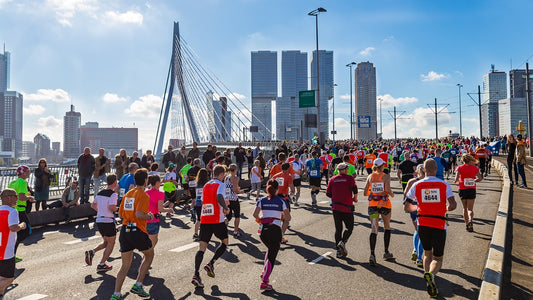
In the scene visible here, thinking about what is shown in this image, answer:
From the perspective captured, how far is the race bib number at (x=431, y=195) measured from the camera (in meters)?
5.67

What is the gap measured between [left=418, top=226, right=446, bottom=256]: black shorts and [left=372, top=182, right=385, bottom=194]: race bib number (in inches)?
62.6

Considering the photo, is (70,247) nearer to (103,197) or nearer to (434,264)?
(103,197)

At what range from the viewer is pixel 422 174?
7.95 meters

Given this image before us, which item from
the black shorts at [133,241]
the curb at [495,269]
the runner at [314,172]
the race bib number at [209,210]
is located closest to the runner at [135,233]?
the black shorts at [133,241]

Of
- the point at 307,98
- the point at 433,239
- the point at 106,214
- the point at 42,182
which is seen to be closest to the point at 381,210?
the point at 433,239

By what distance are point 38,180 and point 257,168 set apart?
22.2 ft

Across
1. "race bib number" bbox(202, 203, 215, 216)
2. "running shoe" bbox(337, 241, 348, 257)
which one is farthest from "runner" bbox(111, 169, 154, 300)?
"running shoe" bbox(337, 241, 348, 257)

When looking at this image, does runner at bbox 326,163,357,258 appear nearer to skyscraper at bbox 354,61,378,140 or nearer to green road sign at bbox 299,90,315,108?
Answer: green road sign at bbox 299,90,315,108

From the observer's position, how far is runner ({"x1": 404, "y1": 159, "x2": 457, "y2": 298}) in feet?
18.0

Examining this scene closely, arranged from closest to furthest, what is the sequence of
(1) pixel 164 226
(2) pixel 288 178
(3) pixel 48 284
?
(3) pixel 48 284 → (2) pixel 288 178 → (1) pixel 164 226

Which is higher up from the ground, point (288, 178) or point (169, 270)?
point (288, 178)

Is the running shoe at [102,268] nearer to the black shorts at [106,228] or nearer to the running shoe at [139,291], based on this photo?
the black shorts at [106,228]

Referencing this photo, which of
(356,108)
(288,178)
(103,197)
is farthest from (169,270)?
(356,108)

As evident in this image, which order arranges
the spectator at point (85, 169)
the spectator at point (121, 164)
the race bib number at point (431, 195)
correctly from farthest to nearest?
1. the spectator at point (121, 164)
2. the spectator at point (85, 169)
3. the race bib number at point (431, 195)
